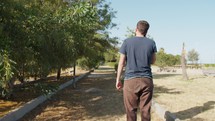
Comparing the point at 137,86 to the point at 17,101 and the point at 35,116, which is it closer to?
the point at 35,116

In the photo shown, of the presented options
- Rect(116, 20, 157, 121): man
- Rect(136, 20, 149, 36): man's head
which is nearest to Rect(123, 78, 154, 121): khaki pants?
Rect(116, 20, 157, 121): man

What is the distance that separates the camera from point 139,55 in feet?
18.6

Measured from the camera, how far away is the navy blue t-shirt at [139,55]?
564 cm

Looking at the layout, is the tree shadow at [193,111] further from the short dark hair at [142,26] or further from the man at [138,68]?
the short dark hair at [142,26]

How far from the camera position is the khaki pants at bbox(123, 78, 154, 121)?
18.5ft

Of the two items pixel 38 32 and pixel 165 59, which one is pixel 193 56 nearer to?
pixel 165 59

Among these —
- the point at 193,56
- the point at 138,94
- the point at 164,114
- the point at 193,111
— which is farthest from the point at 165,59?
the point at 138,94

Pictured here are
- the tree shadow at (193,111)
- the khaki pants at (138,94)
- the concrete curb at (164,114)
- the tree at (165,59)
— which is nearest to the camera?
the khaki pants at (138,94)

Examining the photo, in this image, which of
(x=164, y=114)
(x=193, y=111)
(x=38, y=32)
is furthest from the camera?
(x=193, y=111)

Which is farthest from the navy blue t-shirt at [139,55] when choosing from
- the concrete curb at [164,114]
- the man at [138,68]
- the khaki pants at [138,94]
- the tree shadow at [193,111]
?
the tree shadow at [193,111]

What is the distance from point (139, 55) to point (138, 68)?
22 cm

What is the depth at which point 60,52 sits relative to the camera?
416 inches

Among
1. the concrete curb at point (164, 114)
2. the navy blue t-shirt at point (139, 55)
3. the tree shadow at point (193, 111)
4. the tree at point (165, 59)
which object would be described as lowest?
the tree shadow at point (193, 111)

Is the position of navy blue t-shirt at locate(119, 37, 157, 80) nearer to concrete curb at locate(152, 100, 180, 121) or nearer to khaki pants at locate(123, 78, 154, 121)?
khaki pants at locate(123, 78, 154, 121)
